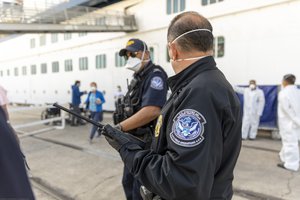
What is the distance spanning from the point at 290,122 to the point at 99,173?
150 inches

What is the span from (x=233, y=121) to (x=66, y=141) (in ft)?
25.7

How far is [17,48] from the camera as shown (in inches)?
1136

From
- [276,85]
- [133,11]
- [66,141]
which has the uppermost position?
[133,11]

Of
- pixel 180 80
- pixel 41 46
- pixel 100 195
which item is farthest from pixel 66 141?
pixel 41 46

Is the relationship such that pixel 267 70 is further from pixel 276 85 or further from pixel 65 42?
pixel 65 42

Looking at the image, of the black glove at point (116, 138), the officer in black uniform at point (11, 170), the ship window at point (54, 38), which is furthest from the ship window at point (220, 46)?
the ship window at point (54, 38)

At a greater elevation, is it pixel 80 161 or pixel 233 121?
pixel 233 121

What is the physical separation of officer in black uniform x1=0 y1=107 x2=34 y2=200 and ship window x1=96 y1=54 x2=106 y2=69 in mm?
16854

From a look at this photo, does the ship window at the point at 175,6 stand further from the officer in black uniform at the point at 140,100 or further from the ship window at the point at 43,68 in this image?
the ship window at the point at 43,68

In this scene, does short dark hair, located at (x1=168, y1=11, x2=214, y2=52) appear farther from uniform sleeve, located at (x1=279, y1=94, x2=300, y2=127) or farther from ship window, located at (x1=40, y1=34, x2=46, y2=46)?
ship window, located at (x1=40, y1=34, x2=46, y2=46)

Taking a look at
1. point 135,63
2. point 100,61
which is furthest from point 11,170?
point 100,61

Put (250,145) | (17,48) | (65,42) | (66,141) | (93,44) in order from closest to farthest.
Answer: (250,145)
(66,141)
(93,44)
(65,42)
(17,48)

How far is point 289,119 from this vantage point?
5.58m

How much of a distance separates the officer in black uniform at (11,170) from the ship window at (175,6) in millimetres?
12802
